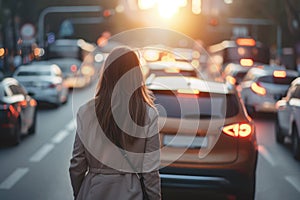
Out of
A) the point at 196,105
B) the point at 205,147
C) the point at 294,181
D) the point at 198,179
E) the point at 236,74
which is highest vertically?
the point at 196,105

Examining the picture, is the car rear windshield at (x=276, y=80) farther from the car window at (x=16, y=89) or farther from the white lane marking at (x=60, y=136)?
the car window at (x=16, y=89)

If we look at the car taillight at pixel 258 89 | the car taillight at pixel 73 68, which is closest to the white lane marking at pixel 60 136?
the car taillight at pixel 258 89

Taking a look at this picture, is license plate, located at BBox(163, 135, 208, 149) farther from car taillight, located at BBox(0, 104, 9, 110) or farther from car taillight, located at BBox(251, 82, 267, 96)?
car taillight, located at BBox(251, 82, 267, 96)

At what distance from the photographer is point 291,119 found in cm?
1277

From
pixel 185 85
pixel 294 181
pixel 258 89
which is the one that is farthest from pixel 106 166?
pixel 258 89

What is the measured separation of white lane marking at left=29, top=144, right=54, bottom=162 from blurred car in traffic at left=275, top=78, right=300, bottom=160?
440 cm

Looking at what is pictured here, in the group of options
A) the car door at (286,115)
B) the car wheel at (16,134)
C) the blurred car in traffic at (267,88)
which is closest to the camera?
the car wheel at (16,134)

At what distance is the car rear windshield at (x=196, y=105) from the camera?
285 inches

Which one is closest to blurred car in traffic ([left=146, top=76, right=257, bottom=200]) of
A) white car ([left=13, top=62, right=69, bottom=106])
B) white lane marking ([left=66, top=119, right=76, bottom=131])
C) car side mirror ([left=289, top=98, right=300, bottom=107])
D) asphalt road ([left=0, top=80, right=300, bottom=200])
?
asphalt road ([left=0, top=80, right=300, bottom=200])

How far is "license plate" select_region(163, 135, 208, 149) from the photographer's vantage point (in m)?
7.08

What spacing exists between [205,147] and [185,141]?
215 millimetres

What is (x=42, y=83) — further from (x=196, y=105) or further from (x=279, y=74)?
(x=196, y=105)

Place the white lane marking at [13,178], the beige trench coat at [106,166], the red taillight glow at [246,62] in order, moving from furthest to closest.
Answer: the red taillight glow at [246,62], the white lane marking at [13,178], the beige trench coat at [106,166]

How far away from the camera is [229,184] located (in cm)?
719
